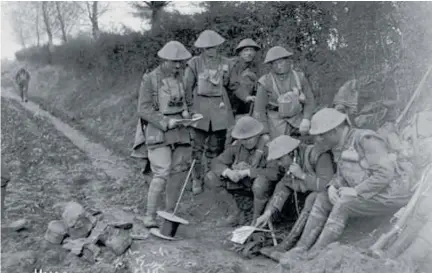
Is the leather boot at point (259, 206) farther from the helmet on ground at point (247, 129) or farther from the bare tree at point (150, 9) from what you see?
the bare tree at point (150, 9)

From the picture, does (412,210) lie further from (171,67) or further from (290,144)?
(171,67)

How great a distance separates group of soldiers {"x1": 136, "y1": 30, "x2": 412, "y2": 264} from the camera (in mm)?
4418

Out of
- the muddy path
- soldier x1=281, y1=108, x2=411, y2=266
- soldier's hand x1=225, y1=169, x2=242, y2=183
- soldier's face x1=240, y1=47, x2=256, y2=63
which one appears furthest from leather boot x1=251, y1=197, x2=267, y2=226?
soldier's face x1=240, y1=47, x2=256, y2=63

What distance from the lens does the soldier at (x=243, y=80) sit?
6.75 metres

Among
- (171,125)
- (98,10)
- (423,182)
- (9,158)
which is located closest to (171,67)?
(171,125)

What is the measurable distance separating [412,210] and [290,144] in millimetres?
1424

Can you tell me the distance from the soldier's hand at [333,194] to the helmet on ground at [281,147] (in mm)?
644

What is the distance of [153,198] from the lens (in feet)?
19.0

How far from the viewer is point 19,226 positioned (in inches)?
228

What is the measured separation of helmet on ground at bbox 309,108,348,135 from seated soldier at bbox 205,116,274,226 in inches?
42.5

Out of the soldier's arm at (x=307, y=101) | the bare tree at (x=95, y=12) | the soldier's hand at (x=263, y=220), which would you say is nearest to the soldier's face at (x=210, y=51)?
the soldier's arm at (x=307, y=101)

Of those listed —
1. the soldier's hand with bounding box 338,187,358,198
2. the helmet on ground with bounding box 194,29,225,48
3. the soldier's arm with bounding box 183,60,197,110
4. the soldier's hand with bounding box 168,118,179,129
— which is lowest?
the soldier's hand with bounding box 338,187,358,198

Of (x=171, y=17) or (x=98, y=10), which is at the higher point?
(x=98, y=10)

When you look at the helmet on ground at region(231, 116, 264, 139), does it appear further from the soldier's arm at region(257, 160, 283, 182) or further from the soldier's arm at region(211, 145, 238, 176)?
the soldier's arm at region(257, 160, 283, 182)
